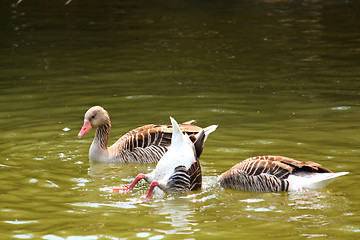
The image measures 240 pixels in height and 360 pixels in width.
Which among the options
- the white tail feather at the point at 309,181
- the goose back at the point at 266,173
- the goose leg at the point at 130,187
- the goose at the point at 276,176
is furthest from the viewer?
the goose leg at the point at 130,187

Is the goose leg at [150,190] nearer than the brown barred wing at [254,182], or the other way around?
the goose leg at [150,190]

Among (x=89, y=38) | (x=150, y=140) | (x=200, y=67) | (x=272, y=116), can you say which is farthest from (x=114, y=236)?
(x=89, y=38)

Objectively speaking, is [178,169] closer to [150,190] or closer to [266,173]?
[150,190]

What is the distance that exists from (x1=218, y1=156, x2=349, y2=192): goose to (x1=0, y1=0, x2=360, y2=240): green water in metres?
0.16

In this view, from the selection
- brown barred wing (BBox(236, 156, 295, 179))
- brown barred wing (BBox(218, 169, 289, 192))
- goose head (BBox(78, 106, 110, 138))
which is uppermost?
goose head (BBox(78, 106, 110, 138))

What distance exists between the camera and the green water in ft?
27.3

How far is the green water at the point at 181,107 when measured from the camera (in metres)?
8.31

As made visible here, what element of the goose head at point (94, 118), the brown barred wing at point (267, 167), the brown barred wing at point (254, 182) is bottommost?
the brown barred wing at point (254, 182)

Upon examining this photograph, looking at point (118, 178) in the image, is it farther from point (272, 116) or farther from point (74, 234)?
point (272, 116)

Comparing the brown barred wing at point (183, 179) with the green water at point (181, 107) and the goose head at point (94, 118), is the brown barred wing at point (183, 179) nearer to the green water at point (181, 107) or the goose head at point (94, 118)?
the green water at point (181, 107)

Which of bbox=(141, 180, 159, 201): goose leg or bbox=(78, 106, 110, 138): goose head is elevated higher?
bbox=(78, 106, 110, 138): goose head

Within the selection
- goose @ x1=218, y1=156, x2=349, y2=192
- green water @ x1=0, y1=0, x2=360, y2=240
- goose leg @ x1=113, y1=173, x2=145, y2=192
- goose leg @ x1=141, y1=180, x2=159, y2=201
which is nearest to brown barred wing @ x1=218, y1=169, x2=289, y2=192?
goose @ x1=218, y1=156, x2=349, y2=192

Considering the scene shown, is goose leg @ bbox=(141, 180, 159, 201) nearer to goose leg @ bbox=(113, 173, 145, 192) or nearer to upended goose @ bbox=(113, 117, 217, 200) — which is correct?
upended goose @ bbox=(113, 117, 217, 200)

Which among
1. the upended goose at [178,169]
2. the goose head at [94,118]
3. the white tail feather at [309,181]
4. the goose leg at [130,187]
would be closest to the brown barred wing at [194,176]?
the upended goose at [178,169]
